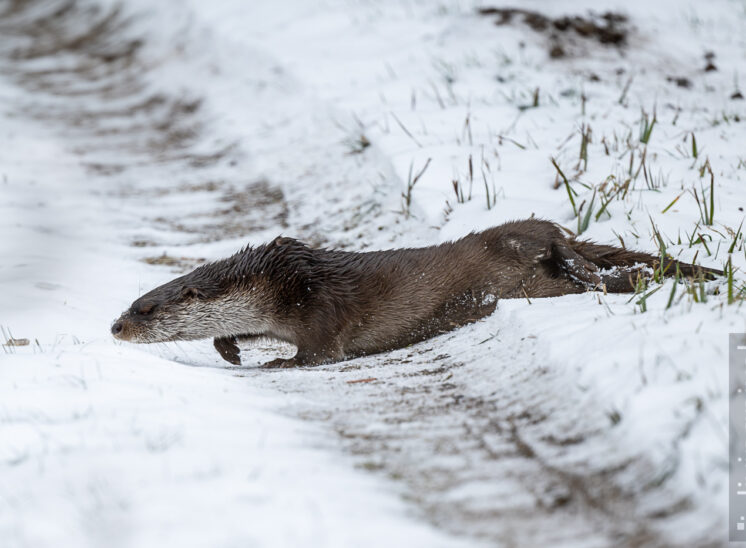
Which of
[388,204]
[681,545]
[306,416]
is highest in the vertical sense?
[681,545]

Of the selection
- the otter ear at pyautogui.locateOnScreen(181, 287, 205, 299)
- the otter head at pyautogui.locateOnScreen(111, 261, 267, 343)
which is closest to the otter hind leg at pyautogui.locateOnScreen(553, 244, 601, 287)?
the otter head at pyautogui.locateOnScreen(111, 261, 267, 343)

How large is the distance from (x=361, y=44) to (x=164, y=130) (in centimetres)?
269

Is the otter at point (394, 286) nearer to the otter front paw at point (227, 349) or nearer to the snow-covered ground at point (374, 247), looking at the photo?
the otter front paw at point (227, 349)

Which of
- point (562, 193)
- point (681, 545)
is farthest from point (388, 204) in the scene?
point (681, 545)

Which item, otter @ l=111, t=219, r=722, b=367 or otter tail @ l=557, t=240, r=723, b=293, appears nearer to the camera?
otter tail @ l=557, t=240, r=723, b=293

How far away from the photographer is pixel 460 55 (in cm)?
780

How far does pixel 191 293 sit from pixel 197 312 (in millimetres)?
116

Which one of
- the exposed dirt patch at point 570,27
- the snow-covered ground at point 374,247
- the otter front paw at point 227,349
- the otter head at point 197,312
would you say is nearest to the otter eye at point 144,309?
the otter head at point 197,312

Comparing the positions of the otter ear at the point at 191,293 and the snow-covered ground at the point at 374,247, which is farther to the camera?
the otter ear at the point at 191,293

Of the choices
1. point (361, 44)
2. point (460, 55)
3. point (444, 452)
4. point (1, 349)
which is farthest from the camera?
point (361, 44)

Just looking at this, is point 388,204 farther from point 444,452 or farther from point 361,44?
point 361,44

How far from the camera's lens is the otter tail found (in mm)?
3740

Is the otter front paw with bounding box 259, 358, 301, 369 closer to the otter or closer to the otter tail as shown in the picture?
the otter

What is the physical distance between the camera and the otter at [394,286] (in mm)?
3871
